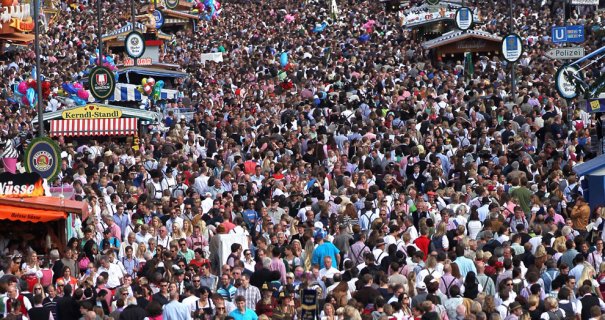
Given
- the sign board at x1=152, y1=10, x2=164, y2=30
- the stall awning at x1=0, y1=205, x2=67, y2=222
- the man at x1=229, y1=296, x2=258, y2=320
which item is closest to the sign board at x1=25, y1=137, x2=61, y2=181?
the stall awning at x1=0, y1=205, x2=67, y2=222

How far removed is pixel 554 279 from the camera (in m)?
19.7

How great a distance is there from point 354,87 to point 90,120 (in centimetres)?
678

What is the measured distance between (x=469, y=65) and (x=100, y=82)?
10.4 m

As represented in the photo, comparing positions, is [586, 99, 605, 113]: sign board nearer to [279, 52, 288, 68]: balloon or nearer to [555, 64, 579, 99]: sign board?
[555, 64, 579, 99]: sign board

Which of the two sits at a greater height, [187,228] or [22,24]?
[22,24]

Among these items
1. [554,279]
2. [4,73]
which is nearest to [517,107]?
[554,279]

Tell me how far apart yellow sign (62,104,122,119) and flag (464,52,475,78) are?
9.74 metres

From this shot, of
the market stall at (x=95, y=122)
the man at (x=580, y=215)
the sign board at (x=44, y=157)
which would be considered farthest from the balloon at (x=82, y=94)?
the man at (x=580, y=215)

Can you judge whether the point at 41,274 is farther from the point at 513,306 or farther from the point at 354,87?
the point at 354,87

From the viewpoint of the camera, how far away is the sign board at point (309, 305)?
61.5 feet

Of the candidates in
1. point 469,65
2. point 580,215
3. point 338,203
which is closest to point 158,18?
point 469,65

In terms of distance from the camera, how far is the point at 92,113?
36188 mm

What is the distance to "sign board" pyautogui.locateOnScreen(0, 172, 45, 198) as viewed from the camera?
2339 cm

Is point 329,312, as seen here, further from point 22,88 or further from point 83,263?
point 22,88
